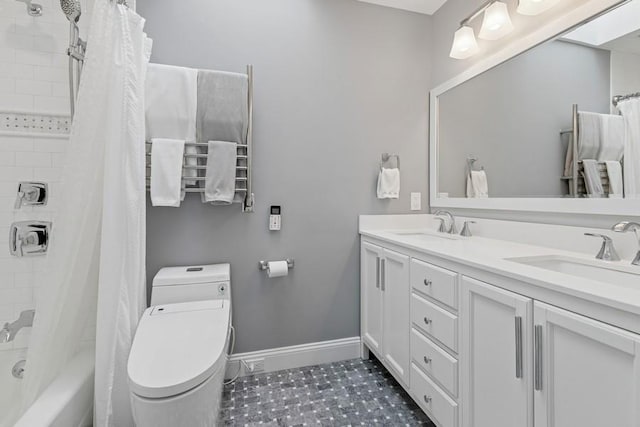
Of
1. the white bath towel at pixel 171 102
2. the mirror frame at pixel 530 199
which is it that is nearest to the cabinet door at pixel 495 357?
the mirror frame at pixel 530 199

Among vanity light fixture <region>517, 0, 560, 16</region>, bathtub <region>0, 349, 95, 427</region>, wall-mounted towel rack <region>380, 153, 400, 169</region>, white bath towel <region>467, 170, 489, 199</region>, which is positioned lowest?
bathtub <region>0, 349, 95, 427</region>

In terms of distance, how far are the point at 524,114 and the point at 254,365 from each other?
208 centimetres

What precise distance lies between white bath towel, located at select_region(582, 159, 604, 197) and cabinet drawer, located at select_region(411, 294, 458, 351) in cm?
77

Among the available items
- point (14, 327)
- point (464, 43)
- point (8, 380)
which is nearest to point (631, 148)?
point (464, 43)

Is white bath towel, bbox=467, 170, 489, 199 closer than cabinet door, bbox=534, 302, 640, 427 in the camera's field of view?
No

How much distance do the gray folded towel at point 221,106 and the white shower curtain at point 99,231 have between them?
386 millimetres

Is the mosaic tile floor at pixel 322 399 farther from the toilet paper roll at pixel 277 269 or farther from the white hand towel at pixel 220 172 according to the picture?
the white hand towel at pixel 220 172

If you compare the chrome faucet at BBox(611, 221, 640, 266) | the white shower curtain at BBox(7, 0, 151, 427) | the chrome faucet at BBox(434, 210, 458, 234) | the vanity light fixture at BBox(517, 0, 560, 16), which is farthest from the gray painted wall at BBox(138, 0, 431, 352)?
the chrome faucet at BBox(611, 221, 640, 266)

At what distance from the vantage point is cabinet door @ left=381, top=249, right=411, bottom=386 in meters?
1.50

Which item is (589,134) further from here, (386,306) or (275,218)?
(275,218)

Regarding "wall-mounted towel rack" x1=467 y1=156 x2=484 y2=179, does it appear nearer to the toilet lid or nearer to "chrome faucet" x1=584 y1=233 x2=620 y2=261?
"chrome faucet" x1=584 y1=233 x2=620 y2=261

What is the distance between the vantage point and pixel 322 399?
162cm

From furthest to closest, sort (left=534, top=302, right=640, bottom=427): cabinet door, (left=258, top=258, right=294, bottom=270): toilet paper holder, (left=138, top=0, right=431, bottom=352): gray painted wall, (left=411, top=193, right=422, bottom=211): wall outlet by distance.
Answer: (left=411, top=193, right=422, bottom=211): wall outlet < (left=258, top=258, right=294, bottom=270): toilet paper holder < (left=138, top=0, right=431, bottom=352): gray painted wall < (left=534, top=302, right=640, bottom=427): cabinet door

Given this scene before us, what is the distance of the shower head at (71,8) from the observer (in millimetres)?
1295
